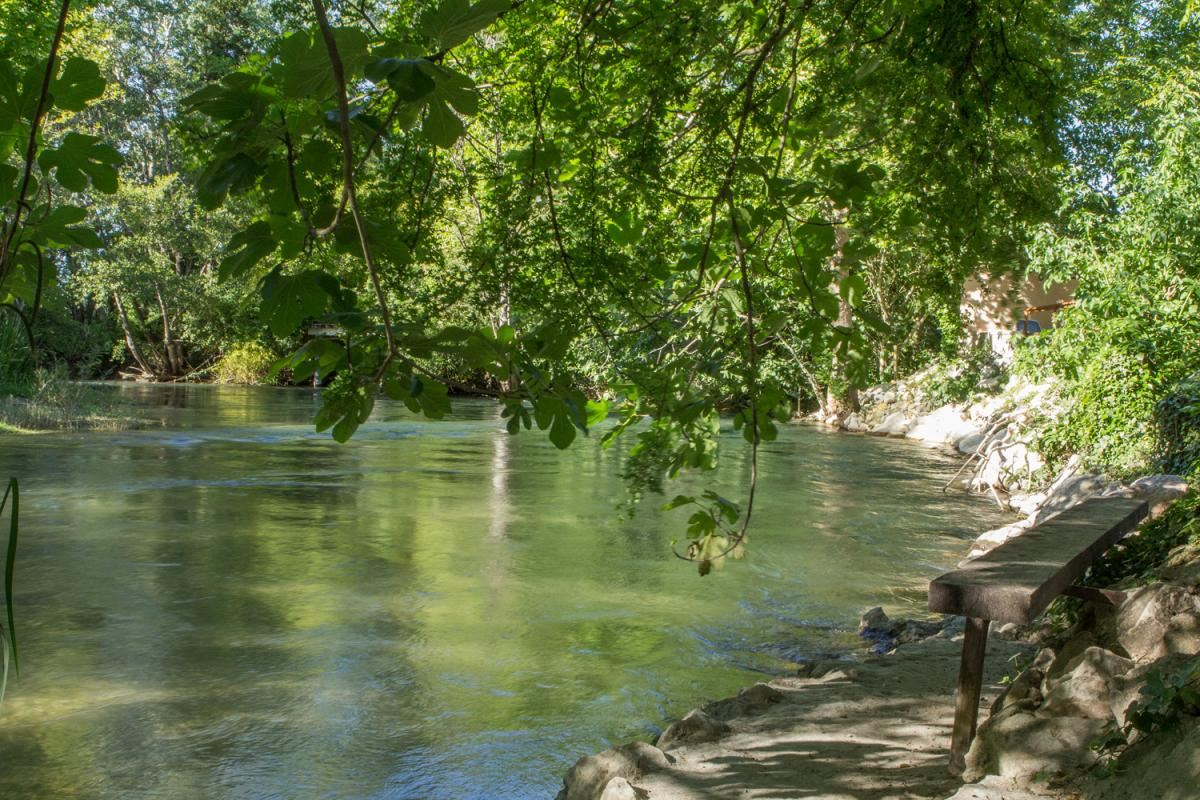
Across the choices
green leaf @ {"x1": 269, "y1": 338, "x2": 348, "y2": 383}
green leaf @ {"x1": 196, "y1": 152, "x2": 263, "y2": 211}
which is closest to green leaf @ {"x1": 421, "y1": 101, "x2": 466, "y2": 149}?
green leaf @ {"x1": 196, "y1": 152, "x2": 263, "y2": 211}

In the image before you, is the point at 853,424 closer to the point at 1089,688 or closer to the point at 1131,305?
the point at 1131,305

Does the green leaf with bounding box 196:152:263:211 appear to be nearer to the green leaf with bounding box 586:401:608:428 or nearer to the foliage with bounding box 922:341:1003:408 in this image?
the green leaf with bounding box 586:401:608:428

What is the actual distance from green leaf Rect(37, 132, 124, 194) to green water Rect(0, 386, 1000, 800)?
106 cm

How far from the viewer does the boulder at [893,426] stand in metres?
23.0

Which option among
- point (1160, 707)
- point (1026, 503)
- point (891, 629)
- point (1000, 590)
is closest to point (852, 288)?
point (1000, 590)

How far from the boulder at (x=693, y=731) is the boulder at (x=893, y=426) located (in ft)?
63.1

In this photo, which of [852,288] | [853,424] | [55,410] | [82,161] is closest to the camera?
[82,161]

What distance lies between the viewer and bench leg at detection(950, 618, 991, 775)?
365cm

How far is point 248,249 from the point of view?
163 centimetres

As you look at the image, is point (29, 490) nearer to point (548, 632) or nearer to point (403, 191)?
point (548, 632)

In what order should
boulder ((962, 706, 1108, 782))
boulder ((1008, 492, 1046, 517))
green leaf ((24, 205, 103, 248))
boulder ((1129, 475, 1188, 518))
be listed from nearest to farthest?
1. green leaf ((24, 205, 103, 248))
2. boulder ((962, 706, 1108, 782))
3. boulder ((1129, 475, 1188, 518))
4. boulder ((1008, 492, 1046, 517))

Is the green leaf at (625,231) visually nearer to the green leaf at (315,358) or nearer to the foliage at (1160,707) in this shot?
the green leaf at (315,358)

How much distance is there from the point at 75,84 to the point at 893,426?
2296 cm

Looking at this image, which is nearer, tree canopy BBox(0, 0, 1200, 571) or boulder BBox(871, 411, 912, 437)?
tree canopy BBox(0, 0, 1200, 571)
